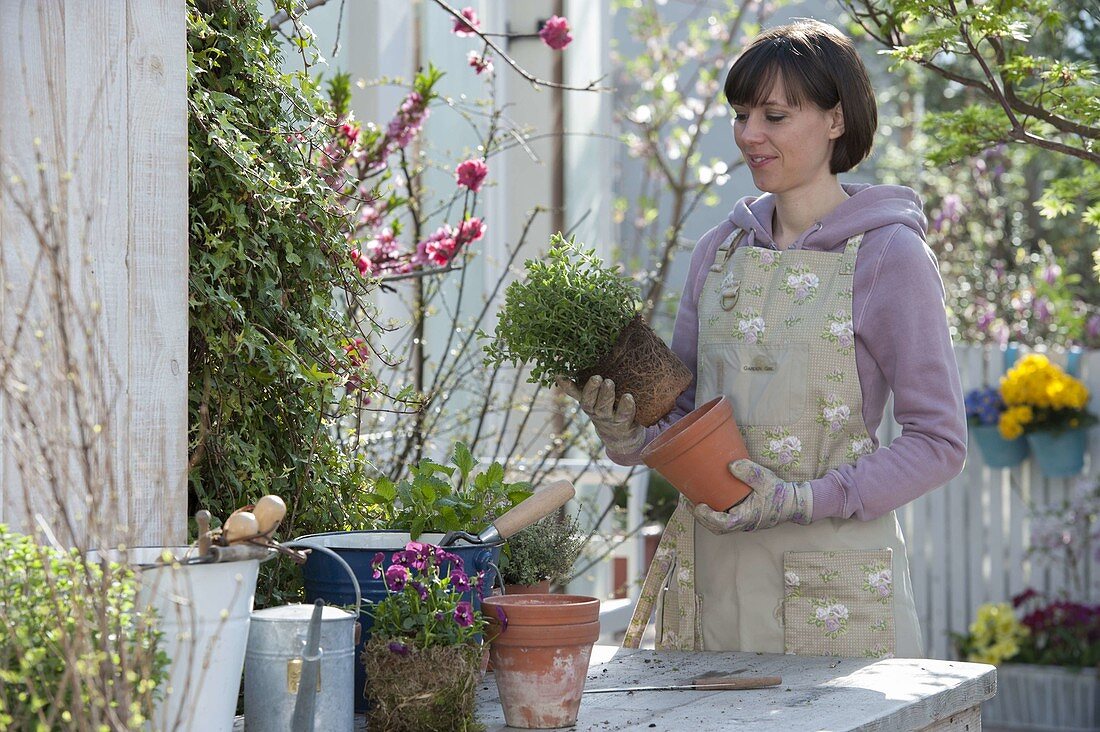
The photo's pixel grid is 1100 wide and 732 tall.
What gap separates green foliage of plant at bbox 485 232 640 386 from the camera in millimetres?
2025

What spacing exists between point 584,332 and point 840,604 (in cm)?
62

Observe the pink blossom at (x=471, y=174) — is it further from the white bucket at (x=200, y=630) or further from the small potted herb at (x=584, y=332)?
the white bucket at (x=200, y=630)

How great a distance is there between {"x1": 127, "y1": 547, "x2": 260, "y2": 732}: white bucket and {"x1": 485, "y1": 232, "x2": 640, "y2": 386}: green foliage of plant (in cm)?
76

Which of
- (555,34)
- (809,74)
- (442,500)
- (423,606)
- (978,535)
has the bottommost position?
(978,535)

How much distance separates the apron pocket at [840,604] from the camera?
217 cm

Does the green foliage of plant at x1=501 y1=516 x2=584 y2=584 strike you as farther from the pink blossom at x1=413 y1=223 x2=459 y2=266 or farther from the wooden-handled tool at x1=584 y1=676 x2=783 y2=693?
the pink blossom at x1=413 y1=223 x2=459 y2=266

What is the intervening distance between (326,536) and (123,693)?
0.58 m

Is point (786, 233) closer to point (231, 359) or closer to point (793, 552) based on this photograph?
point (793, 552)

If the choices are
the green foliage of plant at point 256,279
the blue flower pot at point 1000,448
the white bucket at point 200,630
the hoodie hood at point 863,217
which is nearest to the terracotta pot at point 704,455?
the hoodie hood at point 863,217

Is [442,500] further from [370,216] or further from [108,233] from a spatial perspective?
[370,216]

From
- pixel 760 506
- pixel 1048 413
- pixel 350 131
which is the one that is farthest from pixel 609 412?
pixel 1048 413

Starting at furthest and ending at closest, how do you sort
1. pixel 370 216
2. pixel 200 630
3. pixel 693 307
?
1. pixel 370 216
2. pixel 693 307
3. pixel 200 630

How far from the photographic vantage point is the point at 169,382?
62.1 inches

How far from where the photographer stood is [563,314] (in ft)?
6.64
